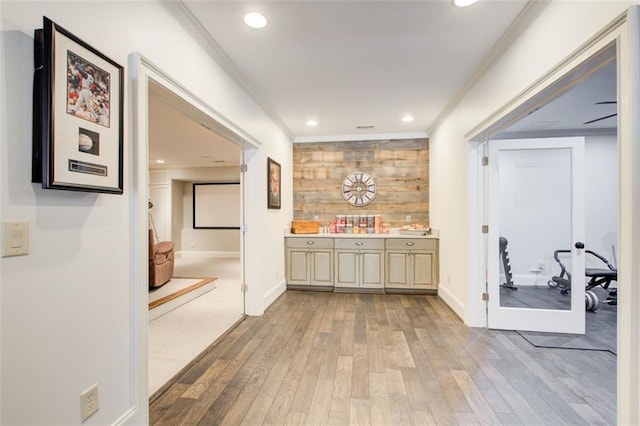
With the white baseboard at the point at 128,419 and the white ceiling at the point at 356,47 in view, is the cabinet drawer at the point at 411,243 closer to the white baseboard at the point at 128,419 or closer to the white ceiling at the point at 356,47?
the white ceiling at the point at 356,47

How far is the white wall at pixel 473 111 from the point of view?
4.99 feet

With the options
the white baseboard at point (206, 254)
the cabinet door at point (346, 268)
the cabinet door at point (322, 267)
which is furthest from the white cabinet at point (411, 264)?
the white baseboard at point (206, 254)

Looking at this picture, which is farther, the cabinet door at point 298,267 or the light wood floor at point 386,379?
the cabinet door at point 298,267

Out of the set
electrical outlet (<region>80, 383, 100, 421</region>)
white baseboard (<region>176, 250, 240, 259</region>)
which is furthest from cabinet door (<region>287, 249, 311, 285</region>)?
white baseboard (<region>176, 250, 240, 259</region>)

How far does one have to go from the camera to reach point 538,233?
3.36 metres

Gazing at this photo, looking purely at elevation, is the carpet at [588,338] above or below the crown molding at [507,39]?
below

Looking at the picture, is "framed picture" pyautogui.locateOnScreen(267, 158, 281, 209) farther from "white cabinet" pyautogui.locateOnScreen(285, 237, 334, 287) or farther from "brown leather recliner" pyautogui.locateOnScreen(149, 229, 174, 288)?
"brown leather recliner" pyautogui.locateOnScreen(149, 229, 174, 288)

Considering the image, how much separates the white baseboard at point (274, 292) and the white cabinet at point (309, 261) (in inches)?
5.8

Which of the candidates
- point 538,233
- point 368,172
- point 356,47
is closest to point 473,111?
point 356,47

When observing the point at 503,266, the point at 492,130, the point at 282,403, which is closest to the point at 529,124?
the point at 492,130

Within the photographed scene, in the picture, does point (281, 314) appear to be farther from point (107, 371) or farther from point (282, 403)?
point (107, 371)

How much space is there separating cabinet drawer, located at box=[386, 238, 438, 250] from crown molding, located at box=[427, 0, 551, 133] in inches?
75.2

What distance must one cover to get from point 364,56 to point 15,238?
2453 mm

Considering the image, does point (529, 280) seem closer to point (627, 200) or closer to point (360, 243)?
point (360, 243)
